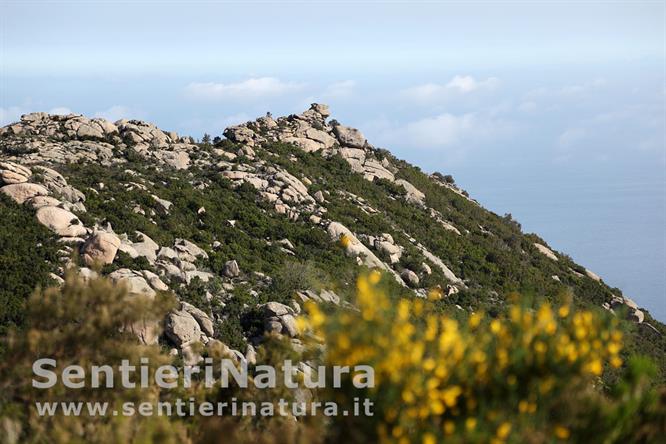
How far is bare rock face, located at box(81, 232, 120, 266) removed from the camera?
25.4 m

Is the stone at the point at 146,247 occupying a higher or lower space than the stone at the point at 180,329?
higher

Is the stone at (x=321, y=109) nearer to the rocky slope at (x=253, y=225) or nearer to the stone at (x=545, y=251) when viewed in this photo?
the rocky slope at (x=253, y=225)

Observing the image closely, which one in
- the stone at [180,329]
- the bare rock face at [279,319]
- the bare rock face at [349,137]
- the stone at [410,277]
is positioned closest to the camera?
the stone at [180,329]

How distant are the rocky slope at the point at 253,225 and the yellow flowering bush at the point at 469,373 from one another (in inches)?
260

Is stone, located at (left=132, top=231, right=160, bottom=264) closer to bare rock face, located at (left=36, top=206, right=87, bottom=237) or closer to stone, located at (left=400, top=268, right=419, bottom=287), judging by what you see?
bare rock face, located at (left=36, top=206, right=87, bottom=237)

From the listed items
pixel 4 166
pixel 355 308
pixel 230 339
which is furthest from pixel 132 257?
pixel 355 308

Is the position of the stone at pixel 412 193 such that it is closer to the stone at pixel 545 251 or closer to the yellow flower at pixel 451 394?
the stone at pixel 545 251

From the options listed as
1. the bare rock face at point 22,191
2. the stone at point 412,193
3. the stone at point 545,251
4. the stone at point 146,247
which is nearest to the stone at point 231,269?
the stone at point 146,247

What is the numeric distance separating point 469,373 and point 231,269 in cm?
2135

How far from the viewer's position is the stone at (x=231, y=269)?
2867 centimetres

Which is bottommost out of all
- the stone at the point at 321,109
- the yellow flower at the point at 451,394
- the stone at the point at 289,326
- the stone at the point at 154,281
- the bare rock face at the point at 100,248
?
the stone at the point at 289,326

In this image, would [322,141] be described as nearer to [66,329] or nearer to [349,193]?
[349,193]

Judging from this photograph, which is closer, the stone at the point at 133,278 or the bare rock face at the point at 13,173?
the stone at the point at 133,278

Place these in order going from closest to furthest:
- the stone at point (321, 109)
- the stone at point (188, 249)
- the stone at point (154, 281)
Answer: the stone at point (154, 281), the stone at point (188, 249), the stone at point (321, 109)
